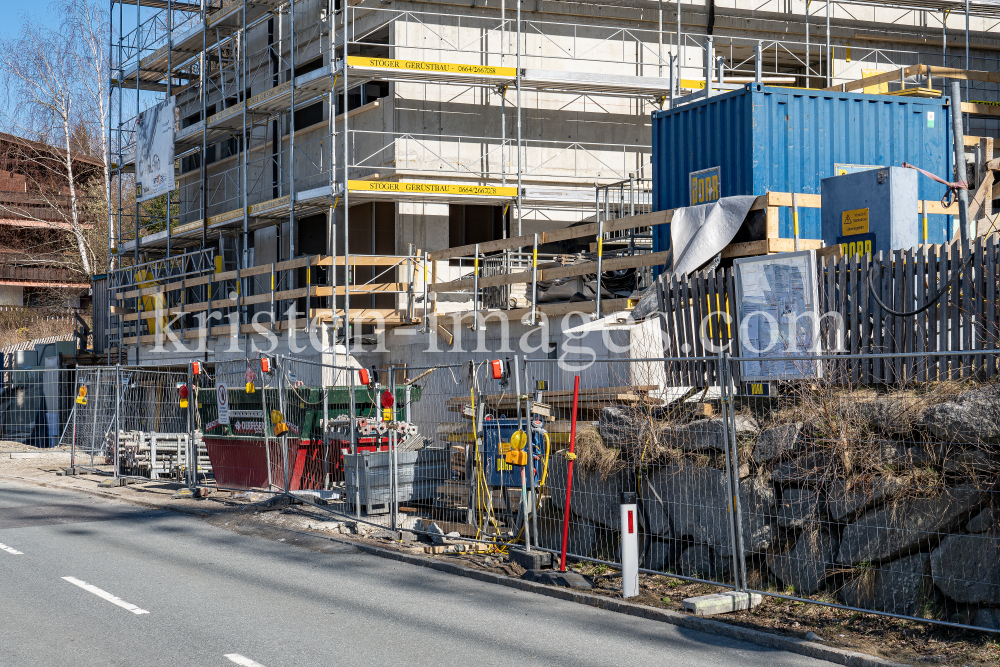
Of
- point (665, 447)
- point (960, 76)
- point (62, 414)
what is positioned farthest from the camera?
point (62, 414)

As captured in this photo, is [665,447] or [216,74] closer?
[665,447]

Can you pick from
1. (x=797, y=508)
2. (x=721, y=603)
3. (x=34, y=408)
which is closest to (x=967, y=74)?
(x=797, y=508)

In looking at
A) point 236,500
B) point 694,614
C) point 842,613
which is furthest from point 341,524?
point 842,613

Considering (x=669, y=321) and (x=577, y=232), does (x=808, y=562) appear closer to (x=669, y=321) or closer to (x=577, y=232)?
(x=669, y=321)

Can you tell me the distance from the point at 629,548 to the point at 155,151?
83.4ft

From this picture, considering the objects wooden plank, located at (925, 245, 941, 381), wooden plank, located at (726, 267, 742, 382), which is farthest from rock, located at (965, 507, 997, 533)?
wooden plank, located at (726, 267, 742, 382)

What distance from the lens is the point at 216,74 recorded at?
3097 centimetres

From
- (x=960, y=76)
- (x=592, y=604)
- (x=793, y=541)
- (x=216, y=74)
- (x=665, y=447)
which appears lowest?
(x=592, y=604)

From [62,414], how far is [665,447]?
2032 cm

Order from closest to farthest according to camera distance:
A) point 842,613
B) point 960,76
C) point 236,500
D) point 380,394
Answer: point 842,613 → point 380,394 → point 236,500 → point 960,76

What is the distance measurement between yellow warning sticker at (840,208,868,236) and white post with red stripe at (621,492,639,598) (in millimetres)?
4850

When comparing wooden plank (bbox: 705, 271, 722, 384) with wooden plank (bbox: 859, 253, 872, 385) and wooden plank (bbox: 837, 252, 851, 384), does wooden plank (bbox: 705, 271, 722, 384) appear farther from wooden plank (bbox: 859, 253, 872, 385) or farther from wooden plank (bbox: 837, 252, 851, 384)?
wooden plank (bbox: 859, 253, 872, 385)

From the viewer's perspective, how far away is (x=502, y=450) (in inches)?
410

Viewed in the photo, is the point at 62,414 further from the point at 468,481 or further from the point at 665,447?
the point at 665,447
